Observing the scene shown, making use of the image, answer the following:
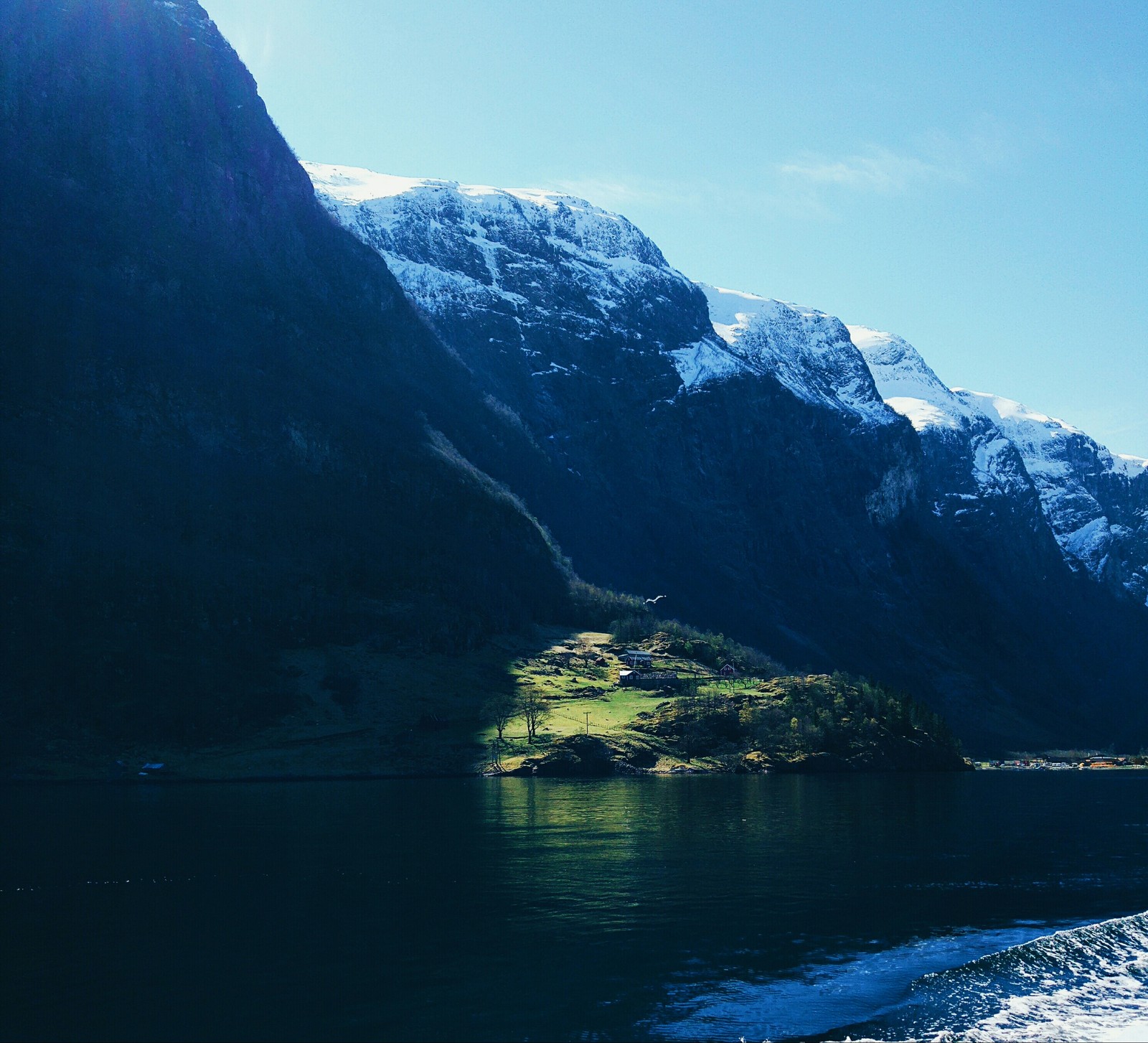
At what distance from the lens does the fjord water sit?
56531mm

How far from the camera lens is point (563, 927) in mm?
75875

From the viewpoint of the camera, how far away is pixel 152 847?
11062 cm

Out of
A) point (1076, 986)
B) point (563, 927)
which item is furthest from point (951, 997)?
point (563, 927)

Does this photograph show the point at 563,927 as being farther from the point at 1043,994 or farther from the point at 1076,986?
the point at 1076,986

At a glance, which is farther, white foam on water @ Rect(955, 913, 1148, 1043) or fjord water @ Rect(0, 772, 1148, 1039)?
fjord water @ Rect(0, 772, 1148, 1039)

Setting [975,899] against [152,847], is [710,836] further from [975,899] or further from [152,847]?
[152,847]

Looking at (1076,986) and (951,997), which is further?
(1076,986)

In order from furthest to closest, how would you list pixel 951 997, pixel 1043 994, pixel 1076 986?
pixel 1076 986 → pixel 1043 994 → pixel 951 997

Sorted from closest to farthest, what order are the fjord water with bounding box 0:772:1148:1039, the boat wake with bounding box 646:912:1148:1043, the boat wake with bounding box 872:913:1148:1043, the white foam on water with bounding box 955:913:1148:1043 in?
the boat wake with bounding box 646:912:1148:1043 → the boat wake with bounding box 872:913:1148:1043 → the white foam on water with bounding box 955:913:1148:1043 → the fjord water with bounding box 0:772:1148:1039

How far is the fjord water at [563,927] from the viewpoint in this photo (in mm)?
56531

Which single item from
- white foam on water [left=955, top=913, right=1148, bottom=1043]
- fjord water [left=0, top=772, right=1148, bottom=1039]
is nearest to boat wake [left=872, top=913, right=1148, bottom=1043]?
white foam on water [left=955, top=913, right=1148, bottom=1043]

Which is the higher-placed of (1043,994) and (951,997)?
(951,997)

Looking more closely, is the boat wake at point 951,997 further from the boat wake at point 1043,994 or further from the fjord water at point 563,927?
the fjord water at point 563,927

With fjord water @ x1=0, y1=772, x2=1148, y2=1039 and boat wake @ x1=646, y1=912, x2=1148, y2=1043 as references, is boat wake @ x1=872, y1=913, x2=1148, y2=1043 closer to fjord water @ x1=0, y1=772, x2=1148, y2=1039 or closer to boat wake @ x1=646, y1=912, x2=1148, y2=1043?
boat wake @ x1=646, y1=912, x2=1148, y2=1043
